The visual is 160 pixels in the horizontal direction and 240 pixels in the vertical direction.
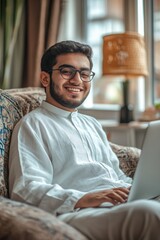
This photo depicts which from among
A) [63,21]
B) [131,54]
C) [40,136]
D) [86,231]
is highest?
[63,21]

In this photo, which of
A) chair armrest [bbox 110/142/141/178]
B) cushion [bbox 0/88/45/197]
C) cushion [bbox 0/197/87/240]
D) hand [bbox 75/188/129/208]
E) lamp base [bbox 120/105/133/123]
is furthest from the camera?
lamp base [bbox 120/105/133/123]

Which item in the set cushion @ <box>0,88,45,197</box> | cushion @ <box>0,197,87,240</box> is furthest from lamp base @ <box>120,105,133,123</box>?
cushion @ <box>0,197,87,240</box>

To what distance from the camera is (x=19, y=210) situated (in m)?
1.30

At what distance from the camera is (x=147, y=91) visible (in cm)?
337

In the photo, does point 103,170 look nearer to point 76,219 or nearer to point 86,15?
point 76,219

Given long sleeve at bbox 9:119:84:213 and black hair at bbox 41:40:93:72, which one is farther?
black hair at bbox 41:40:93:72

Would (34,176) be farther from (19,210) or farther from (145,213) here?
(145,213)

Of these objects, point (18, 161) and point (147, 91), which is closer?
point (18, 161)

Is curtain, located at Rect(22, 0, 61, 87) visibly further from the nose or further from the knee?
the knee

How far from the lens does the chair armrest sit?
6.75ft

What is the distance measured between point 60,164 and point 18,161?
6.7 inches

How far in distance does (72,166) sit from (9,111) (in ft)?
1.25

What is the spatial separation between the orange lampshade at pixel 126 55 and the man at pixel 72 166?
3.26 feet

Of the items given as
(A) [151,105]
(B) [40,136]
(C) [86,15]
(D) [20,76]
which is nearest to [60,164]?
(B) [40,136]
